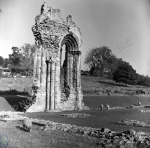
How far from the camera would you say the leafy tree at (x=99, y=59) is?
6744 centimetres

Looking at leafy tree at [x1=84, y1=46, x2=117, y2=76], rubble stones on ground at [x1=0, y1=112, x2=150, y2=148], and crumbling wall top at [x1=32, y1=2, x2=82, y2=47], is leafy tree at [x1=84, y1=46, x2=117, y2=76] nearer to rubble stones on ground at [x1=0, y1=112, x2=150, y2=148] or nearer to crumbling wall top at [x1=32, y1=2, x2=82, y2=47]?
crumbling wall top at [x1=32, y1=2, x2=82, y2=47]

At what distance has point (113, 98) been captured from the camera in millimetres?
31219

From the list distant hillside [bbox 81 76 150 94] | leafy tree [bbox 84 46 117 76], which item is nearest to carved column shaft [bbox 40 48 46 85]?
distant hillside [bbox 81 76 150 94]

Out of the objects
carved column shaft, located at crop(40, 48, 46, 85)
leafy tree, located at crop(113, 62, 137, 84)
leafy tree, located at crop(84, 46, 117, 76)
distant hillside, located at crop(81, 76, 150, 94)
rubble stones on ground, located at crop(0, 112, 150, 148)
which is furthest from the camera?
leafy tree, located at crop(84, 46, 117, 76)

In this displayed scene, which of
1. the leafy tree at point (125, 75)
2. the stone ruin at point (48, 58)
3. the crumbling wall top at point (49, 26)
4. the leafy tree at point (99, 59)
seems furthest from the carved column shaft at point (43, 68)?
the leafy tree at point (99, 59)

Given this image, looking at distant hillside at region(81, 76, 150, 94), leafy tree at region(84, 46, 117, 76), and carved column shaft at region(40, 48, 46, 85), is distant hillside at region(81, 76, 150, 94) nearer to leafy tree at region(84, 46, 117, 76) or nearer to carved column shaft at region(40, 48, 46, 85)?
leafy tree at region(84, 46, 117, 76)

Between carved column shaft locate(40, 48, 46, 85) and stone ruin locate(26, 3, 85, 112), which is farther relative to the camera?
carved column shaft locate(40, 48, 46, 85)

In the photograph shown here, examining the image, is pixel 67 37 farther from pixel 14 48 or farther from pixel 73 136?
pixel 14 48

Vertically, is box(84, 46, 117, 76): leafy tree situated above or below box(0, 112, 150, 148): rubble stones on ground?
above

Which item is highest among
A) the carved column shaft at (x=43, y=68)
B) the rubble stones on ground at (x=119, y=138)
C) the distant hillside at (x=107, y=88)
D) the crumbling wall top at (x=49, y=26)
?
the crumbling wall top at (x=49, y=26)

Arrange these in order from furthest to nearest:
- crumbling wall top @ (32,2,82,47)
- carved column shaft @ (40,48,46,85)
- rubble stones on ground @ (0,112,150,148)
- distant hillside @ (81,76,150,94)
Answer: distant hillside @ (81,76,150,94) < carved column shaft @ (40,48,46,85) < crumbling wall top @ (32,2,82,47) < rubble stones on ground @ (0,112,150,148)

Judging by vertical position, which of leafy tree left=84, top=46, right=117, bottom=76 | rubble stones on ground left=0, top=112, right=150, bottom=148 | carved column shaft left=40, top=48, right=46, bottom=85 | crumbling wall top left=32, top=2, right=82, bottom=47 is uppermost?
leafy tree left=84, top=46, right=117, bottom=76

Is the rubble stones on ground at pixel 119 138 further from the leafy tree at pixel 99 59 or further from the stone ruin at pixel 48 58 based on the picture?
the leafy tree at pixel 99 59

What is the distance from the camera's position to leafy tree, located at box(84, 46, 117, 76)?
67438 mm
